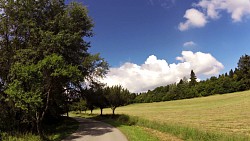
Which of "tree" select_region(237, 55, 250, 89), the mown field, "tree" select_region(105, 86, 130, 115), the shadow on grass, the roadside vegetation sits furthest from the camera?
"tree" select_region(237, 55, 250, 89)

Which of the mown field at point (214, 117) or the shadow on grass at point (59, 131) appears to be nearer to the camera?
the shadow on grass at point (59, 131)

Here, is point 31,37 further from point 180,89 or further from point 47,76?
point 180,89

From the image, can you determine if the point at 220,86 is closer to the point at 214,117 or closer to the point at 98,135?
the point at 214,117

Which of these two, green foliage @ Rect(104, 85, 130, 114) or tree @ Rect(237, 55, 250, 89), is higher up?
tree @ Rect(237, 55, 250, 89)

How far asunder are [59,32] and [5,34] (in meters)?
5.34

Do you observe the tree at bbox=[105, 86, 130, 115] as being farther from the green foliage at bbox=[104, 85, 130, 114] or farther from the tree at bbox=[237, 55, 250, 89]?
the tree at bbox=[237, 55, 250, 89]

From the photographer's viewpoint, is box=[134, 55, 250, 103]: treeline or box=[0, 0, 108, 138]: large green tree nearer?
box=[0, 0, 108, 138]: large green tree

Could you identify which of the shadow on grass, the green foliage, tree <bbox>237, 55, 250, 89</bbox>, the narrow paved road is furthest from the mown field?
tree <bbox>237, 55, 250, 89</bbox>

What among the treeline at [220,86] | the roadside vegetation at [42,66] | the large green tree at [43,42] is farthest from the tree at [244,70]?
the large green tree at [43,42]

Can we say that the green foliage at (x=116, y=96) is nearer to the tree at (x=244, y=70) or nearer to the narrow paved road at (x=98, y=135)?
the narrow paved road at (x=98, y=135)

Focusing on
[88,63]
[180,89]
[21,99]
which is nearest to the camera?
[21,99]

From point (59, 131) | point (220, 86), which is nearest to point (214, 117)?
point (59, 131)

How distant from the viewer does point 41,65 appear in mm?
19188

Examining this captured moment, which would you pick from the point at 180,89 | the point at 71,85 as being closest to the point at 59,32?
the point at 71,85
